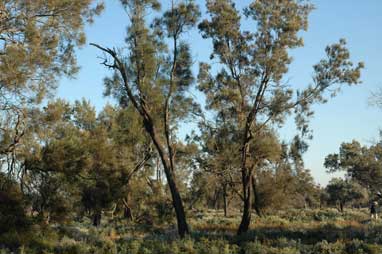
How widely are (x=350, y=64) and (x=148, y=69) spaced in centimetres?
1049

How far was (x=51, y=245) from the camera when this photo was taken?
1473 cm

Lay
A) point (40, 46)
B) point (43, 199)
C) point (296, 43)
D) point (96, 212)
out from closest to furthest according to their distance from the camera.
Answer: point (40, 46) → point (43, 199) → point (296, 43) → point (96, 212)

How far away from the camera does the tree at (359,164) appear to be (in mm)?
71562

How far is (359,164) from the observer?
74938 mm

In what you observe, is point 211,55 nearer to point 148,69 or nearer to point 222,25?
point 222,25

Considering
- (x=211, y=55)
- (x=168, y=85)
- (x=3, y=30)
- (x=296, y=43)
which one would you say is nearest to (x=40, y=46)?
(x=3, y=30)

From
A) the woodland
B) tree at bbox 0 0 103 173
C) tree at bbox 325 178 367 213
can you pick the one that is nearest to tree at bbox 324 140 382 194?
tree at bbox 325 178 367 213

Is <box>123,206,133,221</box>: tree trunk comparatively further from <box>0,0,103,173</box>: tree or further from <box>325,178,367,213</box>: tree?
<box>325,178,367,213</box>: tree

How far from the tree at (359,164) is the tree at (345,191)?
67.2 inches

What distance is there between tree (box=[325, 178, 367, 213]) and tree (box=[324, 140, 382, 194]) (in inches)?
67.2

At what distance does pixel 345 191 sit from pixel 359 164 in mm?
5816

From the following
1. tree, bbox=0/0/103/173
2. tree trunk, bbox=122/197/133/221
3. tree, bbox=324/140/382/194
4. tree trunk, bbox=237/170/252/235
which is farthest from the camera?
tree, bbox=324/140/382/194

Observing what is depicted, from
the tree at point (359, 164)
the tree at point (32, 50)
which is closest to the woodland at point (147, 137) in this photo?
the tree at point (32, 50)

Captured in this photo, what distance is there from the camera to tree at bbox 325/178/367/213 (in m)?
73.9
